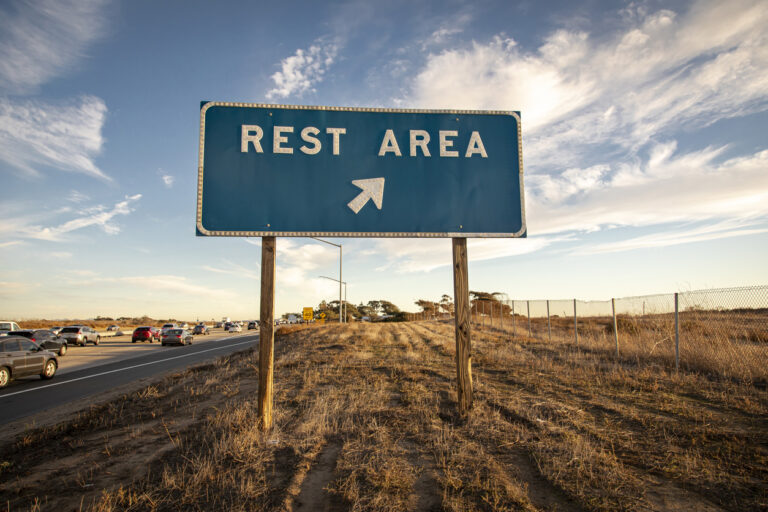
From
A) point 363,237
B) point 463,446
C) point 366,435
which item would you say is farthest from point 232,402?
point 463,446

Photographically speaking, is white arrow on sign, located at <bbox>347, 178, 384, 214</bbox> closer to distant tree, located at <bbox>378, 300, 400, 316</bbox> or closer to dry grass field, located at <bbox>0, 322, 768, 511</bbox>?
dry grass field, located at <bbox>0, 322, 768, 511</bbox>

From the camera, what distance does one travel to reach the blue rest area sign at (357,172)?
5.96 meters

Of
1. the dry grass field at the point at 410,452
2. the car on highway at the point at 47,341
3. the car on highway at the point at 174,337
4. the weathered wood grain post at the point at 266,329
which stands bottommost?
the car on highway at the point at 174,337

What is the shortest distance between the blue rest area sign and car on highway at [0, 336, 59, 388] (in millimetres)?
12839

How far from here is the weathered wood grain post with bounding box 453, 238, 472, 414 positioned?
5.98 m

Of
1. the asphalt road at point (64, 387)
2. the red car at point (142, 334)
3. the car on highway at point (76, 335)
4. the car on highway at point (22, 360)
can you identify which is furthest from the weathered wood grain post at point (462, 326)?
the red car at point (142, 334)

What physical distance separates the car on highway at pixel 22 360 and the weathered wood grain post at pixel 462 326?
50.4 feet

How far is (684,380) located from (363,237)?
8154 mm

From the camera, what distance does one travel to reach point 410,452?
454 cm

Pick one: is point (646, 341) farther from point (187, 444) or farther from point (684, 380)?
point (187, 444)

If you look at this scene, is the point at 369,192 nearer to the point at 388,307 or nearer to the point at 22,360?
the point at 22,360

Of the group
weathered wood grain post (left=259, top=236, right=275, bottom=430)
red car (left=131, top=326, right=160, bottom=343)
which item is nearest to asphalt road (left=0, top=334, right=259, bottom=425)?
weathered wood grain post (left=259, top=236, right=275, bottom=430)

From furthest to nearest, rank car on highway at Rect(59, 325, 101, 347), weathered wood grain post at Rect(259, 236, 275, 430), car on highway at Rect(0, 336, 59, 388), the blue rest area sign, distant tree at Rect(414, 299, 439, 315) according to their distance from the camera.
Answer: distant tree at Rect(414, 299, 439, 315) → car on highway at Rect(59, 325, 101, 347) → car on highway at Rect(0, 336, 59, 388) → the blue rest area sign → weathered wood grain post at Rect(259, 236, 275, 430)

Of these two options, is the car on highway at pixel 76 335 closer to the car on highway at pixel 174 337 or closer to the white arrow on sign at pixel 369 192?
the car on highway at pixel 174 337
